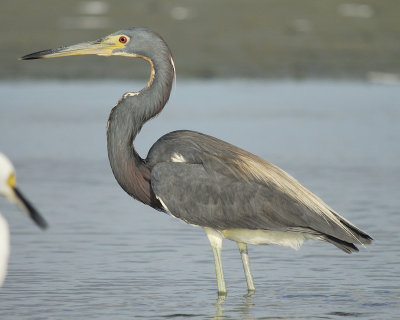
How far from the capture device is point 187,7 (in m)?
27.3

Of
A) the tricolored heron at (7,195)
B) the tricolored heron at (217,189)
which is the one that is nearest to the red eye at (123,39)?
the tricolored heron at (217,189)

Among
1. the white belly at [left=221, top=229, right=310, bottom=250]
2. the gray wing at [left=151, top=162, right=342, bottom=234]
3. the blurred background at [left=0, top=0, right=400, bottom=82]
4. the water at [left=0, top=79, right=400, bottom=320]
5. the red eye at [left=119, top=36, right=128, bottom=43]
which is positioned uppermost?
the red eye at [left=119, top=36, right=128, bottom=43]

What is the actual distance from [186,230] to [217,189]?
2.20m

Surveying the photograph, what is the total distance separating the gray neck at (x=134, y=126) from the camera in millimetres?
7938

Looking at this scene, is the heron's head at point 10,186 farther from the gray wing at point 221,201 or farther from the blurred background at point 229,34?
the blurred background at point 229,34

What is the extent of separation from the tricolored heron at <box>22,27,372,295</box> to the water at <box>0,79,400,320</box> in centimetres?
43

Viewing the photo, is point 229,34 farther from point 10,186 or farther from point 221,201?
point 10,186

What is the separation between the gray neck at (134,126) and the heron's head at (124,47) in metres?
0.10

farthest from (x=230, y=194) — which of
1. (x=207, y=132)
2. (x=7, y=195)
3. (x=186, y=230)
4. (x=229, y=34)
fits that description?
(x=229, y=34)

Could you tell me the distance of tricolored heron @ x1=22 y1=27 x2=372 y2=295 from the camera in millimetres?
7660

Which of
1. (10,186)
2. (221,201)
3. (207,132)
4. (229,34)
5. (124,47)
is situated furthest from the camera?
(229,34)

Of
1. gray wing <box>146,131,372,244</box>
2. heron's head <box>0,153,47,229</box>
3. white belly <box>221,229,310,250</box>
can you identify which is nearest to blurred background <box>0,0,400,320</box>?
white belly <box>221,229,310,250</box>

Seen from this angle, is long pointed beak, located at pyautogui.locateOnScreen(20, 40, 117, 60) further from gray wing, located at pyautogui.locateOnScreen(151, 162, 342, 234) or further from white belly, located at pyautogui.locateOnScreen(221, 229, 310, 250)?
white belly, located at pyautogui.locateOnScreen(221, 229, 310, 250)

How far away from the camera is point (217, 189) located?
7.82 metres
